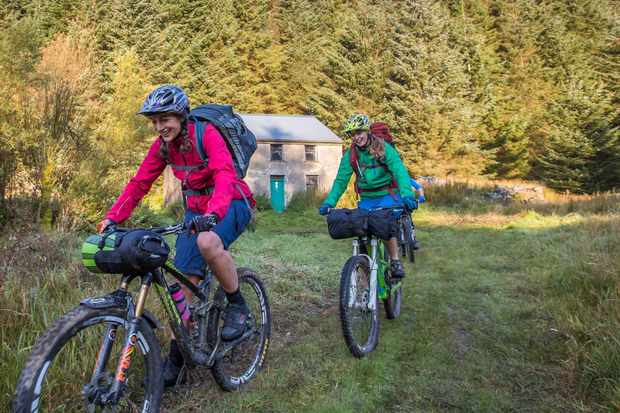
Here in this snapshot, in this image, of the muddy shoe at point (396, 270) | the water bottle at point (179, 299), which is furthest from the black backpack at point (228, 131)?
the muddy shoe at point (396, 270)

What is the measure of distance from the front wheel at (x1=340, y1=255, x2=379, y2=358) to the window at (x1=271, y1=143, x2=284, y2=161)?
2617 centimetres

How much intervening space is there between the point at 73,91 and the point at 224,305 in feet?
26.6

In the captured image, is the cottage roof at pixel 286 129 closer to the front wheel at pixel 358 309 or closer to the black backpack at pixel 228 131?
the front wheel at pixel 358 309

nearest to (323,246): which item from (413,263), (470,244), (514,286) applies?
(413,263)

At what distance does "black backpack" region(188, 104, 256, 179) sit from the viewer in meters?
3.55

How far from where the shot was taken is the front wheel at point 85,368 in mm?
2222

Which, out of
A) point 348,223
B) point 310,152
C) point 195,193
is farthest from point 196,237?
point 310,152

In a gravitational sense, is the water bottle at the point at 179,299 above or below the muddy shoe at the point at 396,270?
above

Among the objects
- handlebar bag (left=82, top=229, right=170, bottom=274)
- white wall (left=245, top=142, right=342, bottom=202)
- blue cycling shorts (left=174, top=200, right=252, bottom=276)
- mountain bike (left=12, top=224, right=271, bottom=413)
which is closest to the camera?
mountain bike (left=12, top=224, right=271, bottom=413)

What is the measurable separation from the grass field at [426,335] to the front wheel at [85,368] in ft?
1.02

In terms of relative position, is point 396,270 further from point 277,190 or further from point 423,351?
point 277,190

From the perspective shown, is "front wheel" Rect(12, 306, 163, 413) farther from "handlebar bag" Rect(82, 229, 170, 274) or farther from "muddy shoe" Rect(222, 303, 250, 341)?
"muddy shoe" Rect(222, 303, 250, 341)

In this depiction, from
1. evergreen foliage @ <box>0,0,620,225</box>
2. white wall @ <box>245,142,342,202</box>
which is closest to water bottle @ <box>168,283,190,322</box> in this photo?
evergreen foliage @ <box>0,0,620,225</box>

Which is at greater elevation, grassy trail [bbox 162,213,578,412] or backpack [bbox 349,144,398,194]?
backpack [bbox 349,144,398,194]
